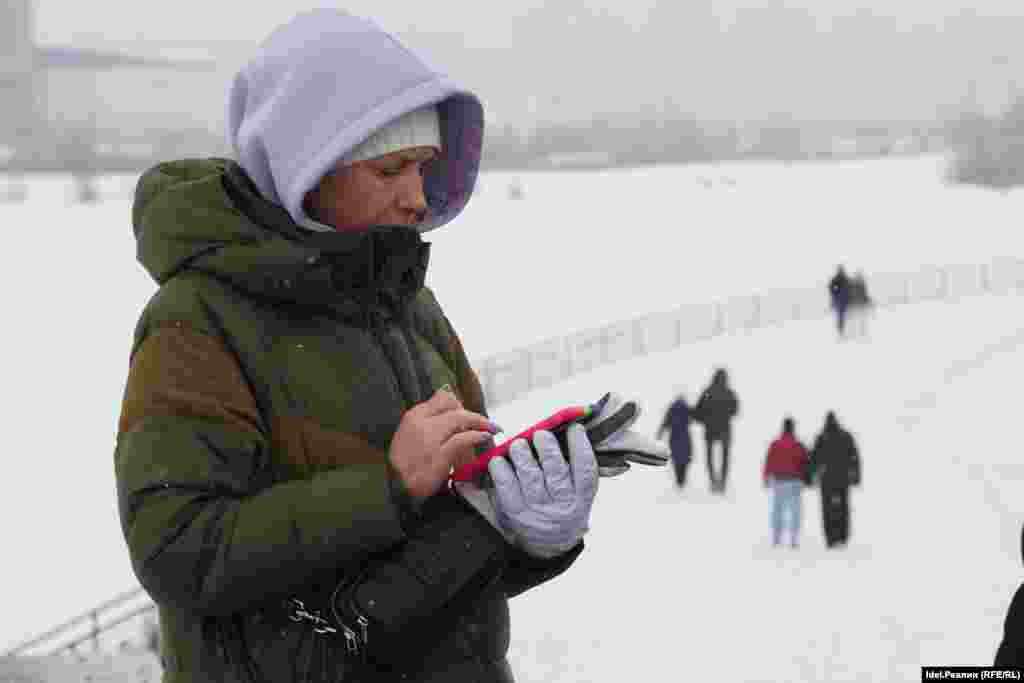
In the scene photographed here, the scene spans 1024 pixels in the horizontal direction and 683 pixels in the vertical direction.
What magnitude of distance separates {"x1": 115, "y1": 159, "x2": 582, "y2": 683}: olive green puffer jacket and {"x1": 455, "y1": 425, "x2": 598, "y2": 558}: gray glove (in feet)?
0.37

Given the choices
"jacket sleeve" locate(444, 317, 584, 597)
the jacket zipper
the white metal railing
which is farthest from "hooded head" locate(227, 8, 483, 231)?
the white metal railing

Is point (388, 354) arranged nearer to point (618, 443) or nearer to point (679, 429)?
point (618, 443)

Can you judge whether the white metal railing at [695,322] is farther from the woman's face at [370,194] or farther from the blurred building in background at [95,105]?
the blurred building in background at [95,105]

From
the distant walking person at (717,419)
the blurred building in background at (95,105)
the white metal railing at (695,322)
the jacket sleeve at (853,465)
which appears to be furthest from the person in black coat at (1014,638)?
the blurred building in background at (95,105)

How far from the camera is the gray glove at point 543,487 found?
194 centimetres

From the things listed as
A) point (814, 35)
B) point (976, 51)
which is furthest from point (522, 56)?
point (976, 51)

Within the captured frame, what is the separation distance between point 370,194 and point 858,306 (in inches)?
1061

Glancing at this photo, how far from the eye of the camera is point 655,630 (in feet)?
34.9

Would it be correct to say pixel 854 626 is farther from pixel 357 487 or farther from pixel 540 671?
pixel 357 487

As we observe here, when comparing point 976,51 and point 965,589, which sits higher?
point 976,51

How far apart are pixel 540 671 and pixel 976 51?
127 meters

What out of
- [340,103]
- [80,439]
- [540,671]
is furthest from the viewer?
[80,439]

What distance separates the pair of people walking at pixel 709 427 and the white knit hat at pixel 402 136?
12745mm

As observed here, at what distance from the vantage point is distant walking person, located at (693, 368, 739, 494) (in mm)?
15344
